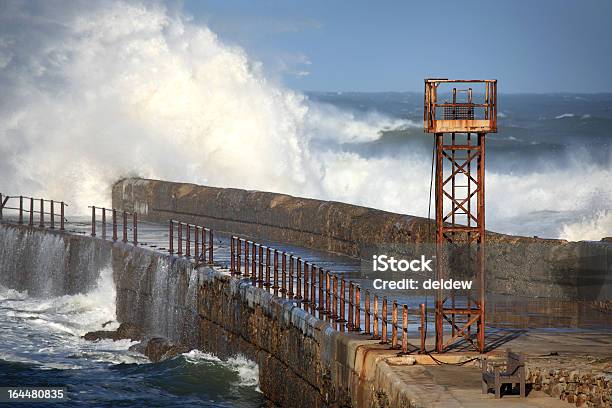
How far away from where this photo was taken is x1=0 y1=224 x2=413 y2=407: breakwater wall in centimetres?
1386

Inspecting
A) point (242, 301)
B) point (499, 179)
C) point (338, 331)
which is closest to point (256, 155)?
point (499, 179)

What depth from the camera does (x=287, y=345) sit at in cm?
1625

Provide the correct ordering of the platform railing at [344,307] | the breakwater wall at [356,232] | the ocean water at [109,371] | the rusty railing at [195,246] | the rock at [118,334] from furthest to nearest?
the rock at [118,334] → the rusty railing at [195,246] → the breakwater wall at [356,232] → the ocean water at [109,371] → the platform railing at [344,307]

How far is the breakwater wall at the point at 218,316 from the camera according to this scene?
45.5 feet

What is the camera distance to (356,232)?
71.6 ft

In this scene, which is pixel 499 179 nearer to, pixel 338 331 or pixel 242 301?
pixel 242 301

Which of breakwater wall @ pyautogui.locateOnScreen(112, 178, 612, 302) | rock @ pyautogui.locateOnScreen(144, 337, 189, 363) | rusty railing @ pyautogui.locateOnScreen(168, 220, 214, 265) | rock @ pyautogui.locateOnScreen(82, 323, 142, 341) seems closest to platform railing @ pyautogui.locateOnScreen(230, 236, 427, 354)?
rusty railing @ pyautogui.locateOnScreen(168, 220, 214, 265)

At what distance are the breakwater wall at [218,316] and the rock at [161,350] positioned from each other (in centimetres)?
36

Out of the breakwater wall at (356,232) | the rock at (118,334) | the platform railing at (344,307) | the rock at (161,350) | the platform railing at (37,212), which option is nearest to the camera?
the platform railing at (344,307)

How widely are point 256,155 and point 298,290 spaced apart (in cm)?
2310

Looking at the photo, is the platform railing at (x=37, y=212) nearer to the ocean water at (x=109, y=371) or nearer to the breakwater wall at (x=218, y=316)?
the breakwater wall at (x=218, y=316)

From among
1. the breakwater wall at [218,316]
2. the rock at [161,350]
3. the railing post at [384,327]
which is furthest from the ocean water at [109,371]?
the railing post at [384,327]

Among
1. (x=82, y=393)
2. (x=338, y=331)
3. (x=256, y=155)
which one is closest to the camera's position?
(x=338, y=331)

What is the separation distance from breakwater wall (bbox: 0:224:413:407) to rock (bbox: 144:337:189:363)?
1.18ft
